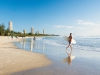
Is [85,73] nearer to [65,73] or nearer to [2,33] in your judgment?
[65,73]

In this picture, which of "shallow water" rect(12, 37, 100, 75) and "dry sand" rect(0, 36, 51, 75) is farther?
"dry sand" rect(0, 36, 51, 75)

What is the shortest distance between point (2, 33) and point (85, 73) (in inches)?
3933

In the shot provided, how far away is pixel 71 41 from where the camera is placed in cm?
1772

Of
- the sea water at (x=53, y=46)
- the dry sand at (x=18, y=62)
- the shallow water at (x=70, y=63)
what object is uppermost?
the dry sand at (x=18, y=62)

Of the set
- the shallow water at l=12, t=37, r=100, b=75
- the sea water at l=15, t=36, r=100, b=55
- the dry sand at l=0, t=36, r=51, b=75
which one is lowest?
the sea water at l=15, t=36, r=100, b=55

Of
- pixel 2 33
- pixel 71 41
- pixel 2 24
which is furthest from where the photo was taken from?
pixel 2 24

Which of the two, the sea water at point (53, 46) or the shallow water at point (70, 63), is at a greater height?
the shallow water at point (70, 63)

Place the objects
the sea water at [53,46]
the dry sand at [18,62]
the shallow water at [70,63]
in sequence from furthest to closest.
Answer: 1. the sea water at [53,46]
2. the dry sand at [18,62]
3. the shallow water at [70,63]

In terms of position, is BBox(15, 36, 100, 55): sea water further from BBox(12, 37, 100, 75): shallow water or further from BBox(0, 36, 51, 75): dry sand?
BBox(0, 36, 51, 75): dry sand

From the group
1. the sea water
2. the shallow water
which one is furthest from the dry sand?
the sea water

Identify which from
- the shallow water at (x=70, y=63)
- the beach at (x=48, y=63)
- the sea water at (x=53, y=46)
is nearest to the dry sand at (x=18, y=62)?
the beach at (x=48, y=63)

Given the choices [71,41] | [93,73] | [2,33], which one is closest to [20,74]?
[93,73]

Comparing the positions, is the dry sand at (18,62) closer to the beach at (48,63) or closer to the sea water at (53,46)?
the beach at (48,63)

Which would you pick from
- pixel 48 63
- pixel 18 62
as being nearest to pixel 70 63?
pixel 48 63
